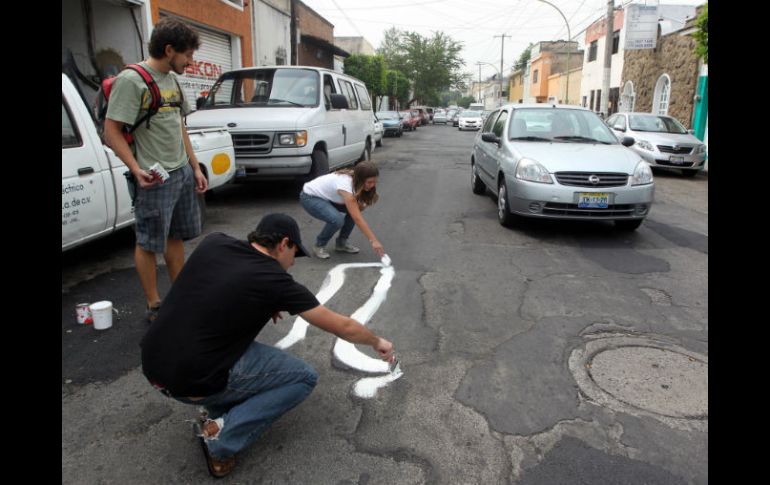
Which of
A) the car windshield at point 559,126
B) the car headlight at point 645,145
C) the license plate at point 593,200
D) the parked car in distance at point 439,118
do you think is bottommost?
the license plate at point 593,200

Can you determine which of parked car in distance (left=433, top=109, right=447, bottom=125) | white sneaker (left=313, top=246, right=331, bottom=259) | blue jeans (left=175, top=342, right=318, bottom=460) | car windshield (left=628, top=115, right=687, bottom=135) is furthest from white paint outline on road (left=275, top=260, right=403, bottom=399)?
parked car in distance (left=433, top=109, right=447, bottom=125)

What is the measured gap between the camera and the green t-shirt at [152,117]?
11.2 ft

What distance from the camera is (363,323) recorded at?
4.04 metres

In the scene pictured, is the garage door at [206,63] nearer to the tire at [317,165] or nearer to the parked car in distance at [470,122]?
the tire at [317,165]

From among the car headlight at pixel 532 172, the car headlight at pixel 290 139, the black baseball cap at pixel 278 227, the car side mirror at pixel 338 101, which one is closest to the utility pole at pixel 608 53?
the car side mirror at pixel 338 101

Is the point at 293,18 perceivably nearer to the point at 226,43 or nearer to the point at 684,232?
the point at 226,43

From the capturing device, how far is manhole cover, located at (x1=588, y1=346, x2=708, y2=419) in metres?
3.00

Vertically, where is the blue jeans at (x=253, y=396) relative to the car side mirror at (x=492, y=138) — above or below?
below

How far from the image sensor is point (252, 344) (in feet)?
8.27

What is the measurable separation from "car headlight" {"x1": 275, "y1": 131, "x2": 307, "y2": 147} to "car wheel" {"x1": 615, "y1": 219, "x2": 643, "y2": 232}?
4.64 metres

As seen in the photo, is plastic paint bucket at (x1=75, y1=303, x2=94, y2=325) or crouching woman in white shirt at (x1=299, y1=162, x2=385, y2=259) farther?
crouching woman in white shirt at (x1=299, y1=162, x2=385, y2=259)

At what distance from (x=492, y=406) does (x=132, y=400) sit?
2.01 metres

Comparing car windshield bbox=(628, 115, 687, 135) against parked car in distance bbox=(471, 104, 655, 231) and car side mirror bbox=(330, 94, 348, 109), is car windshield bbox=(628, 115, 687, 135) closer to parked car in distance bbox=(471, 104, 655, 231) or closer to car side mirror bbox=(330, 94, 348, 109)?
parked car in distance bbox=(471, 104, 655, 231)

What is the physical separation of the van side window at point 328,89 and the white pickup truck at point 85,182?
15.2 feet
